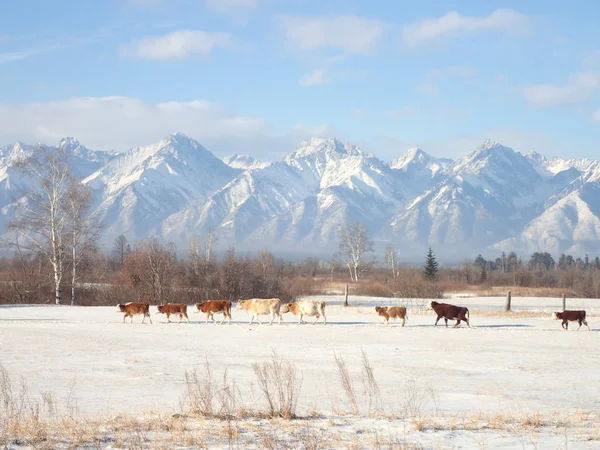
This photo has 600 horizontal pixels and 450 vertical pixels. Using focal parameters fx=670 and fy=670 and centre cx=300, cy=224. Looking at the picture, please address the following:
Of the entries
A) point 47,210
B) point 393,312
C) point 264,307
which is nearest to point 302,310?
point 264,307

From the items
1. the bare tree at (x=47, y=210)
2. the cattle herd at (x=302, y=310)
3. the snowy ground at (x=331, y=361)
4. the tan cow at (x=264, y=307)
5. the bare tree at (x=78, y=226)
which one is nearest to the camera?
the snowy ground at (x=331, y=361)

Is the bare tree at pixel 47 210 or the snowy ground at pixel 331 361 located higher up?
the bare tree at pixel 47 210

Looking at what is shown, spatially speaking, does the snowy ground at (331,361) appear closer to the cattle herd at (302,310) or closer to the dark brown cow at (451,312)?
the cattle herd at (302,310)

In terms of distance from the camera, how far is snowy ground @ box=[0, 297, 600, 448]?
13.9m

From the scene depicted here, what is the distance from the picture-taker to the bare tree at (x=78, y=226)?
156 ft

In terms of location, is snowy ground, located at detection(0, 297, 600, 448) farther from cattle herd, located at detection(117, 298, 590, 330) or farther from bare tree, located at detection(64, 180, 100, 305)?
bare tree, located at detection(64, 180, 100, 305)

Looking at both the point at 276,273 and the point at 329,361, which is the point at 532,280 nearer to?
the point at 276,273

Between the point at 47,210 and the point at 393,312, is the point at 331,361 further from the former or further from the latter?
the point at 47,210

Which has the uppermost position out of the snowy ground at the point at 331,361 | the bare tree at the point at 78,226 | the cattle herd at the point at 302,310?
the bare tree at the point at 78,226

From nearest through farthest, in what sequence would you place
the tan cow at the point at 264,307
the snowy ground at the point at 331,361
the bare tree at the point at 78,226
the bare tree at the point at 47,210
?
1. the snowy ground at the point at 331,361
2. the tan cow at the point at 264,307
3. the bare tree at the point at 47,210
4. the bare tree at the point at 78,226

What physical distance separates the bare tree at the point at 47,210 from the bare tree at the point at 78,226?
45 centimetres

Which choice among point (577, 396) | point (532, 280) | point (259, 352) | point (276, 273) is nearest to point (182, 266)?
point (276, 273)

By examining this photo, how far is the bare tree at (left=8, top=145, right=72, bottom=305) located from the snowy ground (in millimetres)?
12470

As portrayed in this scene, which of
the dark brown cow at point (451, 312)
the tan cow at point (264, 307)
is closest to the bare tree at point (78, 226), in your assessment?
the tan cow at point (264, 307)
